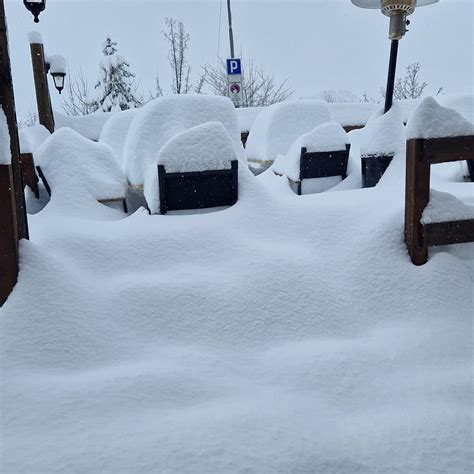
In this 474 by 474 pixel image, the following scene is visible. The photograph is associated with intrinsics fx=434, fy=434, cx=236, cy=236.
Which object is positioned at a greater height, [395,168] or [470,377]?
[395,168]

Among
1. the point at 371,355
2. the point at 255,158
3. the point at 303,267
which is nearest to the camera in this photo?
the point at 371,355

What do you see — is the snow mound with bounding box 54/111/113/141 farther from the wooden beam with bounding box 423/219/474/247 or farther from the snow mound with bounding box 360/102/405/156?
the wooden beam with bounding box 423/219/474/247

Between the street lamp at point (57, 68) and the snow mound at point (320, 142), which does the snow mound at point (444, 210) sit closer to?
the snow mound at point (320, 142)

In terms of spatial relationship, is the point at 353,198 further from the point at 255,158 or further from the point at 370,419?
the point at 255,158

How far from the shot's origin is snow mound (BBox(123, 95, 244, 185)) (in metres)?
4.80

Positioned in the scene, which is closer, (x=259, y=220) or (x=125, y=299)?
(x=125, y=299)

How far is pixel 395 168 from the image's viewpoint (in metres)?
4.01

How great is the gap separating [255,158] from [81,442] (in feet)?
24.9

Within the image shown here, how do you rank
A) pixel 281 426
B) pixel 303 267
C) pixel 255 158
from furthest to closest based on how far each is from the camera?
pixel 255 158 < pixel 303 267 < pixel 281 426

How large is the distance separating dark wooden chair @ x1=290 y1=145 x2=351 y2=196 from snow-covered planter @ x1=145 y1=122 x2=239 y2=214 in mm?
2189

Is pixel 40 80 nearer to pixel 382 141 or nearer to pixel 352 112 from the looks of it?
pixel 382 141

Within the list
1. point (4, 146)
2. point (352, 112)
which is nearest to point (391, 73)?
point (4, 146)

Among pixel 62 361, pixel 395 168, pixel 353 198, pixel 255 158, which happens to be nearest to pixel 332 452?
pixel 62 361

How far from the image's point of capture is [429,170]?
8.71ft
